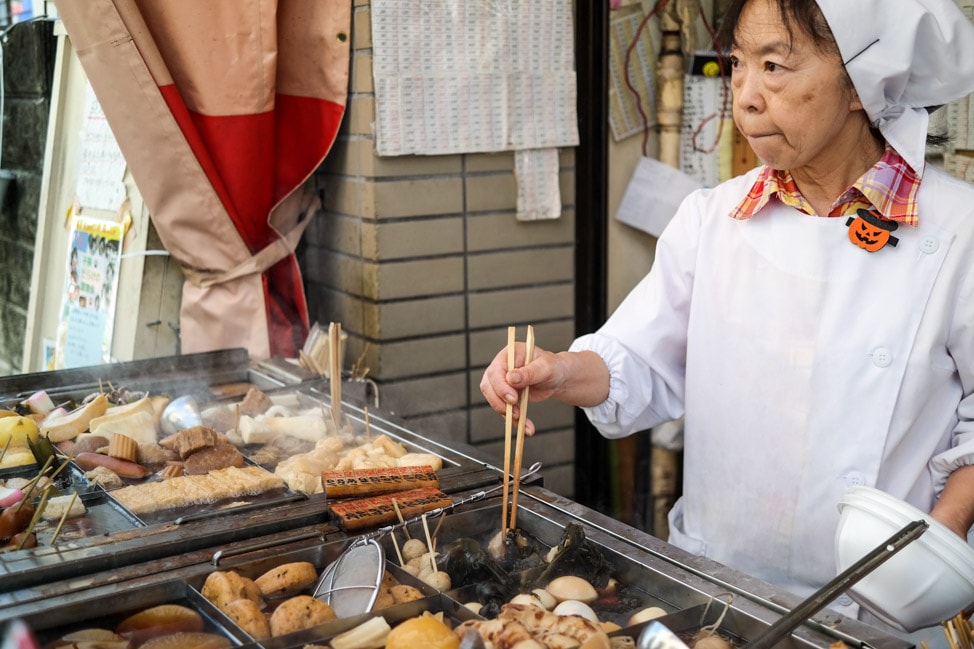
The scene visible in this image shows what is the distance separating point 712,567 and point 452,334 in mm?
2140

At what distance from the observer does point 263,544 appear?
6.74 feet

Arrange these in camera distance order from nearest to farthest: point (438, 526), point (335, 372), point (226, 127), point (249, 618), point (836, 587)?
point (836, 587), point (249, 618), point (438, 526), point (335, 372), point (226, 127)

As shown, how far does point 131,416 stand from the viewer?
276 cm

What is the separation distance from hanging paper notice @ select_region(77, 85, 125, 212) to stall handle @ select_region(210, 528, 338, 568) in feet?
7.45

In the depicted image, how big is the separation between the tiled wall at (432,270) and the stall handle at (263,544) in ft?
5.70

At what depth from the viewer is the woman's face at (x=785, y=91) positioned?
7.04 feet

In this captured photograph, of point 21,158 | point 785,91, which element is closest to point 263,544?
point 785,91

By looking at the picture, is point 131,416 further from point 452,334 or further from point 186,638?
point 452,334

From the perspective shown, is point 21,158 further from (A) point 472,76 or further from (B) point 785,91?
(B) point 785,91

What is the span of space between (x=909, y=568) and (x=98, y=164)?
3473mm

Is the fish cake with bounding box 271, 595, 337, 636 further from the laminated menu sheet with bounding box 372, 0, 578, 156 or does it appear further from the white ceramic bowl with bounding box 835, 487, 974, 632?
the laminated menu sheet with bounding box 372, 0, 578, 156

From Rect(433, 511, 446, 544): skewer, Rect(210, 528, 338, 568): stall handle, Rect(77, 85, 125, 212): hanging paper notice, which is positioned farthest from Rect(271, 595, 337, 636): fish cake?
Rect(77, 85, 125, 212): hanging paper notice

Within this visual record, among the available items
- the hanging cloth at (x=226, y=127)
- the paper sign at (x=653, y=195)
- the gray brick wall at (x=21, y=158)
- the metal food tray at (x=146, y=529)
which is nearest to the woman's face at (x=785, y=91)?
the metal food tray at (x=146, y=529)

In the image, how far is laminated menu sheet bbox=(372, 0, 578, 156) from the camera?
369 cm
